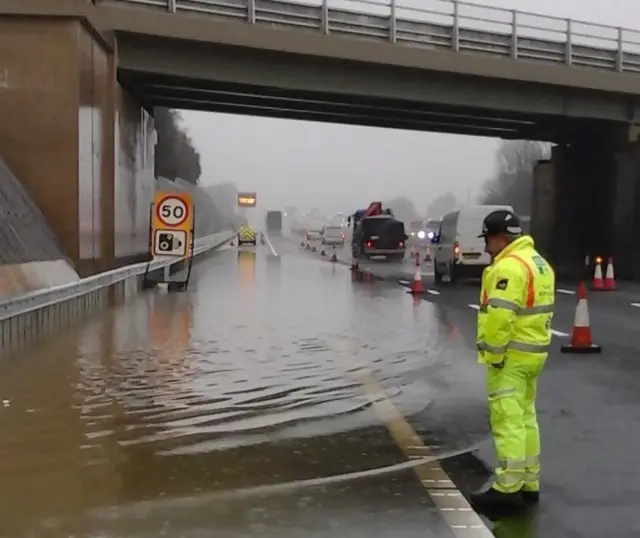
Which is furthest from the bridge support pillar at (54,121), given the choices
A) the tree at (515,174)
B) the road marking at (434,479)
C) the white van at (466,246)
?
the tree at (515,174)

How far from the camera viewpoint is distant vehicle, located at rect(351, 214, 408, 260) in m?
51.5

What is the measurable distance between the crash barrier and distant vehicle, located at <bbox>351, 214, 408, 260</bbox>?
96.5ft

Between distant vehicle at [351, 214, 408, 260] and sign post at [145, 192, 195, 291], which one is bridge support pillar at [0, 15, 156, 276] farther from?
distant vehicle at [351, 214, 408, 260]

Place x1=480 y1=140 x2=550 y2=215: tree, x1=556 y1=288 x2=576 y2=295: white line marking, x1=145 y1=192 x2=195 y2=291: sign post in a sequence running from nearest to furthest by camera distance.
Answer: x1=145 y1=192 x2=195 y2=291: sign post → x1=556 y1=288 x2=576 y2=295: white line marking → x1=480 y1=140 x2=550 y2=215: tree

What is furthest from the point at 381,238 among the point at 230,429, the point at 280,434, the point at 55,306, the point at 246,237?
the point at 280,434

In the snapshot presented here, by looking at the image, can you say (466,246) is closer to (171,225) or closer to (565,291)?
(565,291)

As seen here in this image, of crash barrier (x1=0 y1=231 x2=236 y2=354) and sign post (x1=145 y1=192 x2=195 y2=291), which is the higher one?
sign post (x1=145 y1=192 x2=195 y2=291)

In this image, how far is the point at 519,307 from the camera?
601 cm

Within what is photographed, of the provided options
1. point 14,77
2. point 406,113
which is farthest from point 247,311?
point 406,113

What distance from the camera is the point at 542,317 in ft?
20.0

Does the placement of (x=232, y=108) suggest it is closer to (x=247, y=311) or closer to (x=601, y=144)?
(x=601, y=144)

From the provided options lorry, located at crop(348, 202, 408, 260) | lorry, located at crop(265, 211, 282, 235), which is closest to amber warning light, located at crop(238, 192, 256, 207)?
lorry, located at crop(265, 211, 282, 235)

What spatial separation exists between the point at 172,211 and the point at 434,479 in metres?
17.8

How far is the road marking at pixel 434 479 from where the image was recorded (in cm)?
557
